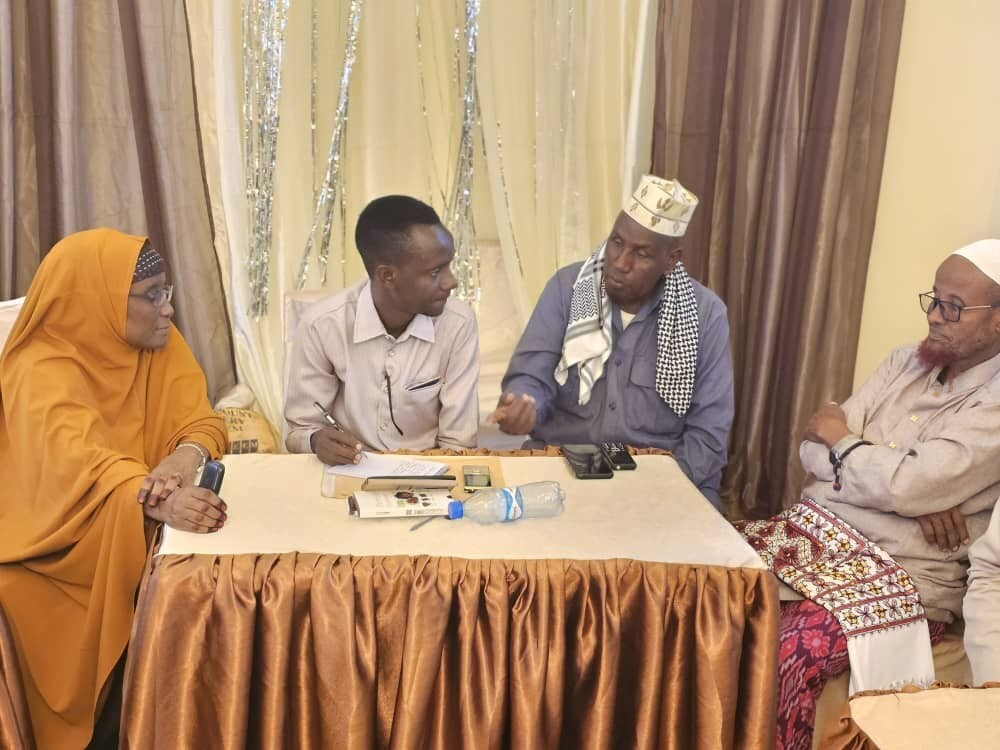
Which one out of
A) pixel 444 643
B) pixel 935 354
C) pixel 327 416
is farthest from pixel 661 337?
pixel 444 643

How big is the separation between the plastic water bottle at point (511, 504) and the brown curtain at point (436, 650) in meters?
0.18

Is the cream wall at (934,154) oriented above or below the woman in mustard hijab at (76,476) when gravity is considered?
above

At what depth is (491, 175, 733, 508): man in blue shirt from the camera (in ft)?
8.26

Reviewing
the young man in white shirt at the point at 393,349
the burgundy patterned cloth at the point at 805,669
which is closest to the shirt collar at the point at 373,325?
the young man in white shirt at the point at 393,349

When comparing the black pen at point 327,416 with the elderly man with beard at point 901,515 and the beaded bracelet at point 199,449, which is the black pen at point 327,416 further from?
the elderly man with beard at point 901,515

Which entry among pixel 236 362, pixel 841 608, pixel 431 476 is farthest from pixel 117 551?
pixel 236 362

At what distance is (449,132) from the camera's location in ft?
12.2

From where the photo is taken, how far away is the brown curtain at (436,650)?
5.15ft

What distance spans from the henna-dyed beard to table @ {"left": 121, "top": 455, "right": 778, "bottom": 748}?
0.85m

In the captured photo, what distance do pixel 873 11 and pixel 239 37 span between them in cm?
230

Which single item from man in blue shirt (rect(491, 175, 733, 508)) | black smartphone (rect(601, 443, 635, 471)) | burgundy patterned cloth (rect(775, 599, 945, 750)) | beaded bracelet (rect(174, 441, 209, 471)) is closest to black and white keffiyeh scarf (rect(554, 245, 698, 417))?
man in blue shirt (rect(491, 175, 733, 508))

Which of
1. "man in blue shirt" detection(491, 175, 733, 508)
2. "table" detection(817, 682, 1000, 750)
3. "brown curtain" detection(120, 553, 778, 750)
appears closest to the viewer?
"table" detection(817, 682, 1000, 750)

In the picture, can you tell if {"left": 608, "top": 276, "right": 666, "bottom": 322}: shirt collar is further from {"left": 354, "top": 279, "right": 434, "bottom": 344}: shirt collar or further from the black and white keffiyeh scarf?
{"left": 354, "top": 279, "right": 434, "bottom": 344}: shirt collar

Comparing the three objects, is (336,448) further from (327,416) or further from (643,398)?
(643,398)
